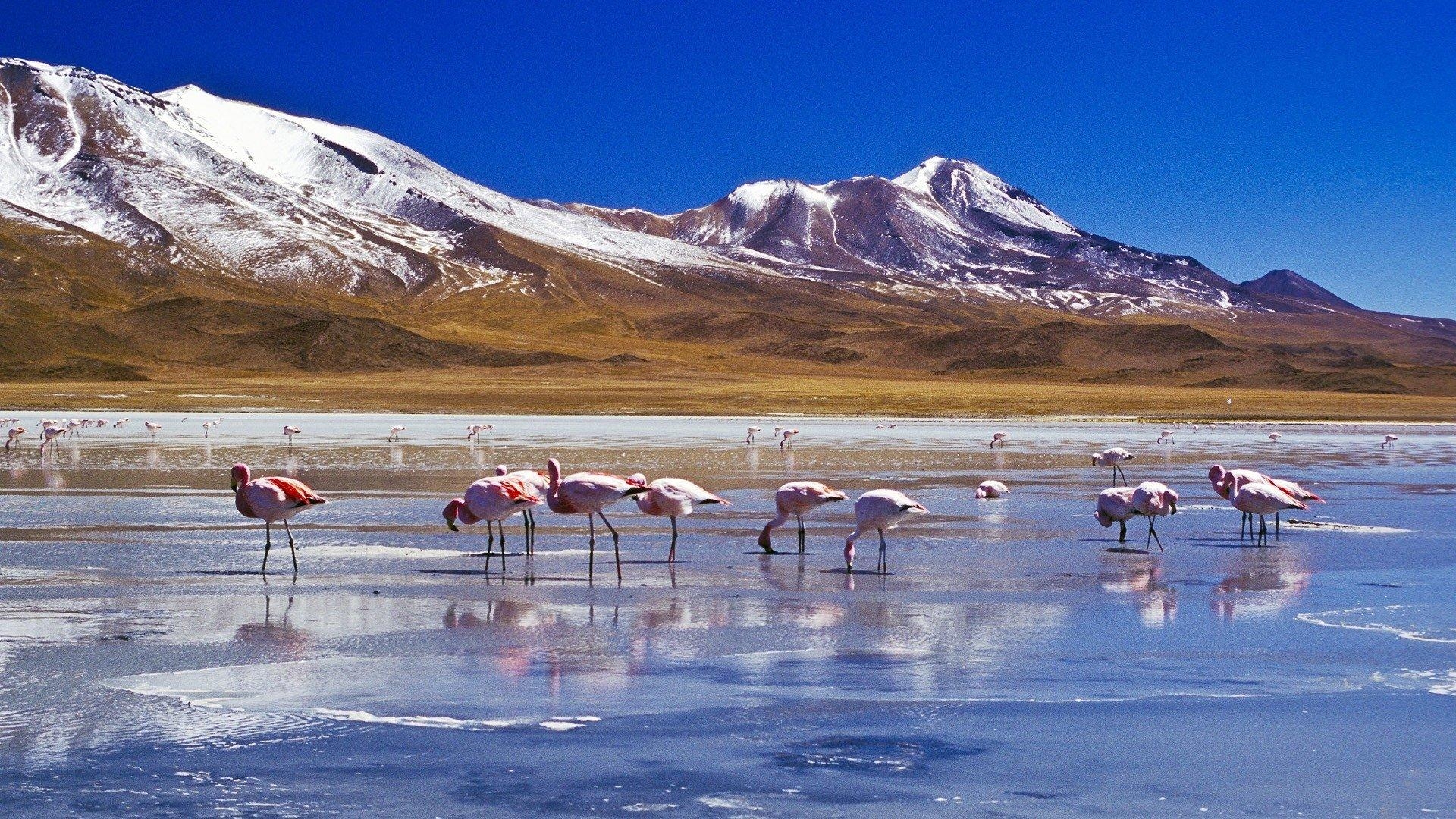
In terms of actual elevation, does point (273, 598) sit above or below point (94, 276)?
below

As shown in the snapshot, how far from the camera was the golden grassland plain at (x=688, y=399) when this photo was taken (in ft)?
192

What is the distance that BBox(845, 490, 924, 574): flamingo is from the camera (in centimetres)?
1262

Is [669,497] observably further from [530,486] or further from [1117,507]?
[1117,507]

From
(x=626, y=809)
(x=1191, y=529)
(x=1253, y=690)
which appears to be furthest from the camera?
(x=1191, y=529)

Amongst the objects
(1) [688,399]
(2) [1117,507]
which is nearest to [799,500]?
(2) [1117,507]

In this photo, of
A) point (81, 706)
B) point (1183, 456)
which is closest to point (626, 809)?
point (81, 706)

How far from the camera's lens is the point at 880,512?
12.7 m

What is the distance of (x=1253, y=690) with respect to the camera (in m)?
7.97

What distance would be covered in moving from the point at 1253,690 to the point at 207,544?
10.5 meters

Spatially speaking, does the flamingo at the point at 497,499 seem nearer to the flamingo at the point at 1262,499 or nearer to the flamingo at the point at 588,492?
the flamingo at the point at 588,492

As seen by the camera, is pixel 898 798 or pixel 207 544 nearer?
pixel 898 798

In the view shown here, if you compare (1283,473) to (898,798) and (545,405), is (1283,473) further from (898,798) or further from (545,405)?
(545,405)

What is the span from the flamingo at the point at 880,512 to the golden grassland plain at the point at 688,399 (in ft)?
139

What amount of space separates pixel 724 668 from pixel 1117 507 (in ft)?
25.3
